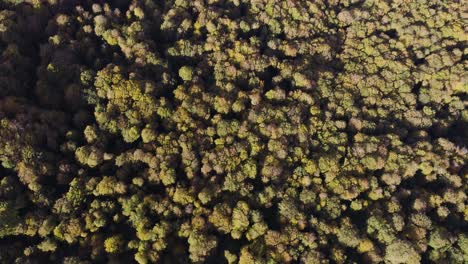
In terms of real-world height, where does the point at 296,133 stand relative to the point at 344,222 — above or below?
above

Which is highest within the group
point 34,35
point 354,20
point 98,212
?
point 354,20

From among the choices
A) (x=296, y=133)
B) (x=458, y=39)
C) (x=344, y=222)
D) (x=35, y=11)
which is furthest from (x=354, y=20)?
(x=35, y=11)

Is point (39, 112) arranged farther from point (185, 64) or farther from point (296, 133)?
point (296, 133)

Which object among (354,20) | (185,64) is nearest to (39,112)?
(185,64)

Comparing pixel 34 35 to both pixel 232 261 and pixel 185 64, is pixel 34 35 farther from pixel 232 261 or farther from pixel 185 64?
pixel 232 261

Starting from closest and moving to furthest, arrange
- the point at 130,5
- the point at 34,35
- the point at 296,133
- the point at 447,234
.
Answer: the point at 447,234
the point at 296,133
the point at 34,35
the point at 130,5

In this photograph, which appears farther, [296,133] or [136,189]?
[296,133]

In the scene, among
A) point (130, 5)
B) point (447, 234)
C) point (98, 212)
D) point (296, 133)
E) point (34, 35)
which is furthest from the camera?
point (130, 5)
